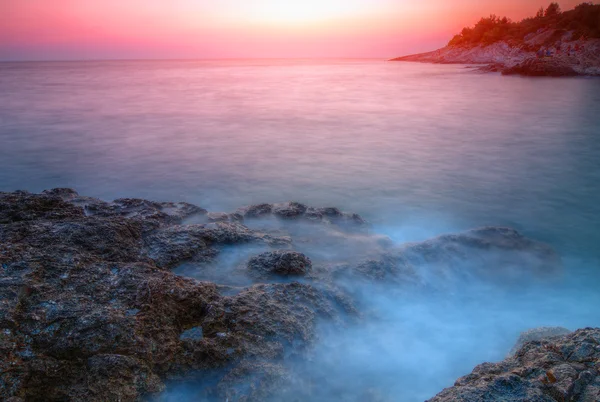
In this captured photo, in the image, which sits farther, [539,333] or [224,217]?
[224,217]

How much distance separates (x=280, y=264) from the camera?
304 centimetres

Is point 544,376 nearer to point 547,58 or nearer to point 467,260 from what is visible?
point 467,260

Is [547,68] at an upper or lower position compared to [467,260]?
upper

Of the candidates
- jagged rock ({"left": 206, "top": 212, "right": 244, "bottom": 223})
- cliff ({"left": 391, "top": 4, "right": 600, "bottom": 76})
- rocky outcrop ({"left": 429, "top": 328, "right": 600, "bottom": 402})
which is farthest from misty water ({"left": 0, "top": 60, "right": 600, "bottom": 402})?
cliff ({"left": 391, "top": 4, "right": 600, "bottom": 76})

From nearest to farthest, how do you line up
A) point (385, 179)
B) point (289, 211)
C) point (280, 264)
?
point (280, 264)
point (289, 211)
point (385, 179)

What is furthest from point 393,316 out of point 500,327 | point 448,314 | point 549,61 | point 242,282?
point 549,61

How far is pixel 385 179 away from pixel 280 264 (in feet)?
12.3

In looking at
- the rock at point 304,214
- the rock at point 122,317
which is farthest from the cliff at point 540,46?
the rock at point 122,317

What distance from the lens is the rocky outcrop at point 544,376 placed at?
5.54 ft

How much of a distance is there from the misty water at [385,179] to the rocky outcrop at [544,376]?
1.98ft

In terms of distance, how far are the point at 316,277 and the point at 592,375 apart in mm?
1777

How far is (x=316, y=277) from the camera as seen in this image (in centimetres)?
308

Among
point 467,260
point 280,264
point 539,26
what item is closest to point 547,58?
point 539,26

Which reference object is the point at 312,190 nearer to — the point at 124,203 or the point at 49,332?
the point at 124,203
